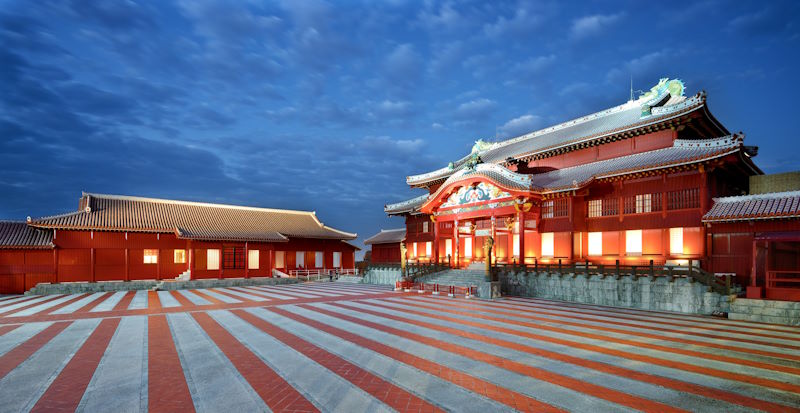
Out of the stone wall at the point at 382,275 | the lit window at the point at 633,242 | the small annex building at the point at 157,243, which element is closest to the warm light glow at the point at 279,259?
the small annex building at the point at 157,243

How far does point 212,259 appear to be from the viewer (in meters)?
33.7

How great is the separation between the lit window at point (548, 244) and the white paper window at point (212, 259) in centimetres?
2769

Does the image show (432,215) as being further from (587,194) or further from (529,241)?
(587,194)

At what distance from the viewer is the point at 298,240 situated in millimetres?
39906

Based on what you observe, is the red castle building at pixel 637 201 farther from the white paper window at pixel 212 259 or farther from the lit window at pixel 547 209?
the white paper window at pixel 212 259

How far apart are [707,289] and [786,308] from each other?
2.36 metres

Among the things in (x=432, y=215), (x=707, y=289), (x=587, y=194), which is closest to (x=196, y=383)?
(x=707, y=289)

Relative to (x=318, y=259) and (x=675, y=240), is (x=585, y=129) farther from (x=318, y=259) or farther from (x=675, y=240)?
(x=318, y=259)

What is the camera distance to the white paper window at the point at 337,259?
140 ft

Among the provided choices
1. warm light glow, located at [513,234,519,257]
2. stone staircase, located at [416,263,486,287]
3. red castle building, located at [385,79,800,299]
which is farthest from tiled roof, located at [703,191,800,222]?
stone staircase, located at [416,263,486,287]

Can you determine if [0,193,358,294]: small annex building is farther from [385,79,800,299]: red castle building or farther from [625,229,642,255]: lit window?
[625,229,642,255]: lit window

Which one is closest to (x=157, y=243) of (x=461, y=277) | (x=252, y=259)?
(x=252, y=259)

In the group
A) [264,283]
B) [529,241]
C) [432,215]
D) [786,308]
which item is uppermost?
[432,215]

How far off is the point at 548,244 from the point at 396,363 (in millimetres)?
19798
